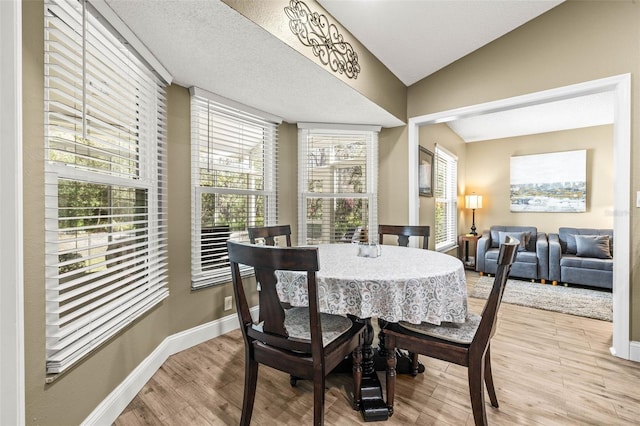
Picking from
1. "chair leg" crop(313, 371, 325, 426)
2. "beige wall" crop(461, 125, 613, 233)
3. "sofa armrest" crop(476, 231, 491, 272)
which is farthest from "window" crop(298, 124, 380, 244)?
"beige wall" crop(461, 125, 613, 233)

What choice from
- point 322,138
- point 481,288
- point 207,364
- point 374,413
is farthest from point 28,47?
point 481,288

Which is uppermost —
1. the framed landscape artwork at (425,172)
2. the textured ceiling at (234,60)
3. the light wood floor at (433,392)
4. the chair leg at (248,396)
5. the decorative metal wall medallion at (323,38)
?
the decorative metal wall medallion at (323,38)

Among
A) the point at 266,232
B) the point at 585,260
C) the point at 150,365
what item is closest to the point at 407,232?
Result: the point at 266,232

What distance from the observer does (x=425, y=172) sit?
13.1 ft

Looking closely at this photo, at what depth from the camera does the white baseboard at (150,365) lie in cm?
149

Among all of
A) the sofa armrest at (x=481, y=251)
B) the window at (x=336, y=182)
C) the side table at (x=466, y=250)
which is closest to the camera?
the window at (x=336, y=182)

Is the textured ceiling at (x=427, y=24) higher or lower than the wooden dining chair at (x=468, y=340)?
higher

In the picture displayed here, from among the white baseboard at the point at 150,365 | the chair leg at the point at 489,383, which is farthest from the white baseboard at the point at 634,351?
the white baseboard at the point at 150,365

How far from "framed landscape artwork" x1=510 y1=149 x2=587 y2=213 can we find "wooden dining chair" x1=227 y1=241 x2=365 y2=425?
199 inches

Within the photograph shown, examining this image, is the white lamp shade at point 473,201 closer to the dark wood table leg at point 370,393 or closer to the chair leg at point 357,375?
the dark wood table leg at point 370,393

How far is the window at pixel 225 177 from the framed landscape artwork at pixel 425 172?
6.23 feet

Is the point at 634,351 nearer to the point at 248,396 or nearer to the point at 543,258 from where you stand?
the point at 543,258

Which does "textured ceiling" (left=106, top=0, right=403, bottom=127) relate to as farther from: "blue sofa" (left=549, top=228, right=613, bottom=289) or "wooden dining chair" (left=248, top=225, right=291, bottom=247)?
"blue sofa" (left=549, top=228, right=613, bottom=289)

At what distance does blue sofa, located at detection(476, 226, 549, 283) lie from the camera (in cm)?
428
